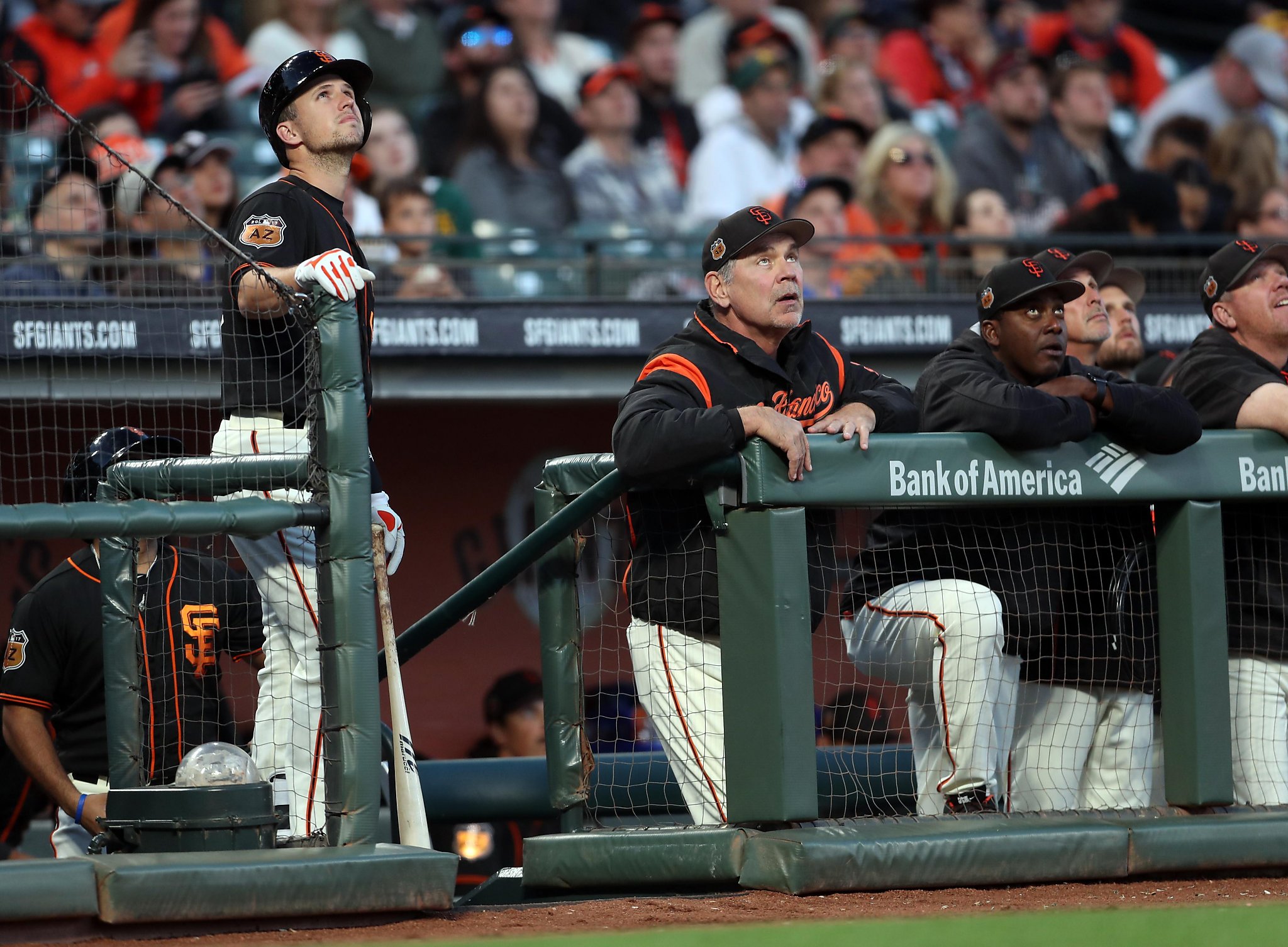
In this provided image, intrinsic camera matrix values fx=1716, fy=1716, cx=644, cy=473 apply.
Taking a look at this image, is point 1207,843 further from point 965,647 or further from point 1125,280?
point 1125,280

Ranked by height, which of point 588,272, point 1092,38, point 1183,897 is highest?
point 1092,38

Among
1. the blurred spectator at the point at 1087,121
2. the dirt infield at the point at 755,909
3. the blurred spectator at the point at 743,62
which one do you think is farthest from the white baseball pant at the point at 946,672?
the blurred spectator at the point at 1087,121

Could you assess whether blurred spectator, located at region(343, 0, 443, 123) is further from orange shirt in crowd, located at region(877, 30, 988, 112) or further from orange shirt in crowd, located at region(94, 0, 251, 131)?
orange shirt in crowd, located at region(877, 30, 988, 112)

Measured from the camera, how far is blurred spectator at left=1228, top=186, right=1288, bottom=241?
9.33 meters

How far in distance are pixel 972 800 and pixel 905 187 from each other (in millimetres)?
5281

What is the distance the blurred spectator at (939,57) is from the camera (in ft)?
37.1

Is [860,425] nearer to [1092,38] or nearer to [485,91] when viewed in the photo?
[485,91]

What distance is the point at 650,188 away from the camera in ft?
31.7

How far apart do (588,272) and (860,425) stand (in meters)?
3.87

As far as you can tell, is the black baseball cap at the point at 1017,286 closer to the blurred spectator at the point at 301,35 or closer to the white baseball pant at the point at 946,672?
the white baseball pant at the point at 946,672

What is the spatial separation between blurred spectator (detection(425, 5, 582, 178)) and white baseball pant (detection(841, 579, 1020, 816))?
5524mm

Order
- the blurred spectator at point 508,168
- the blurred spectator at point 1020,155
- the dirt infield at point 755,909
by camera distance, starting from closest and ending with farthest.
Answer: the dirt infield at point 755,909
the blurred spectator at point 508,168
the blurred spectator at point 1020,155

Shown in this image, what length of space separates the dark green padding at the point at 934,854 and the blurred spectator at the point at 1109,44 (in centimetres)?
878

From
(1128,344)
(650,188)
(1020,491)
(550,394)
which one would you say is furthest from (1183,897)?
(650,188)
